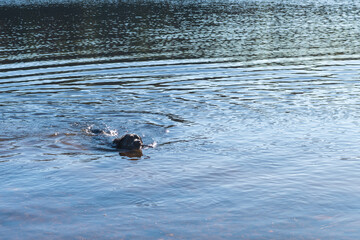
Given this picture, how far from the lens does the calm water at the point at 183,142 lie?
449 inches

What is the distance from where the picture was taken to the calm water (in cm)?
1141

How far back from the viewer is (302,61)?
111ft

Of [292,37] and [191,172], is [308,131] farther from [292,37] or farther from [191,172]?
[292,37]

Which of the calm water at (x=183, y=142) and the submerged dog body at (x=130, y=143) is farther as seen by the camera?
the submerged dog body at (x=130, y=143)

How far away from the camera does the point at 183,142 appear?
17.1 meters

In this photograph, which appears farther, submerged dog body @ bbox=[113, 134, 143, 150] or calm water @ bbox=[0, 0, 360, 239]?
submerged dog body @ bbox=[113, 134, 143, 150]

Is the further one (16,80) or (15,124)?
(16,80)

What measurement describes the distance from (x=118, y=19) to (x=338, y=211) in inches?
2315

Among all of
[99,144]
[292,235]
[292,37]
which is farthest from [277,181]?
[292,37]

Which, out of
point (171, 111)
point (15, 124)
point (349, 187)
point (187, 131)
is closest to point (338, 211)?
point (349, 187)

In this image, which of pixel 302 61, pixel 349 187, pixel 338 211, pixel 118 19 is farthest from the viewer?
pixel 118 19

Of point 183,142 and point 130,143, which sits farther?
point 183,142

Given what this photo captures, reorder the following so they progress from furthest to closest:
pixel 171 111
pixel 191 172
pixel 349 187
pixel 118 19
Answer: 1. pixel 118 19
2. pixel 171 111
3. pixel 191 172
4. pixel 349 187

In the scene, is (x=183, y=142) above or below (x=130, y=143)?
below
